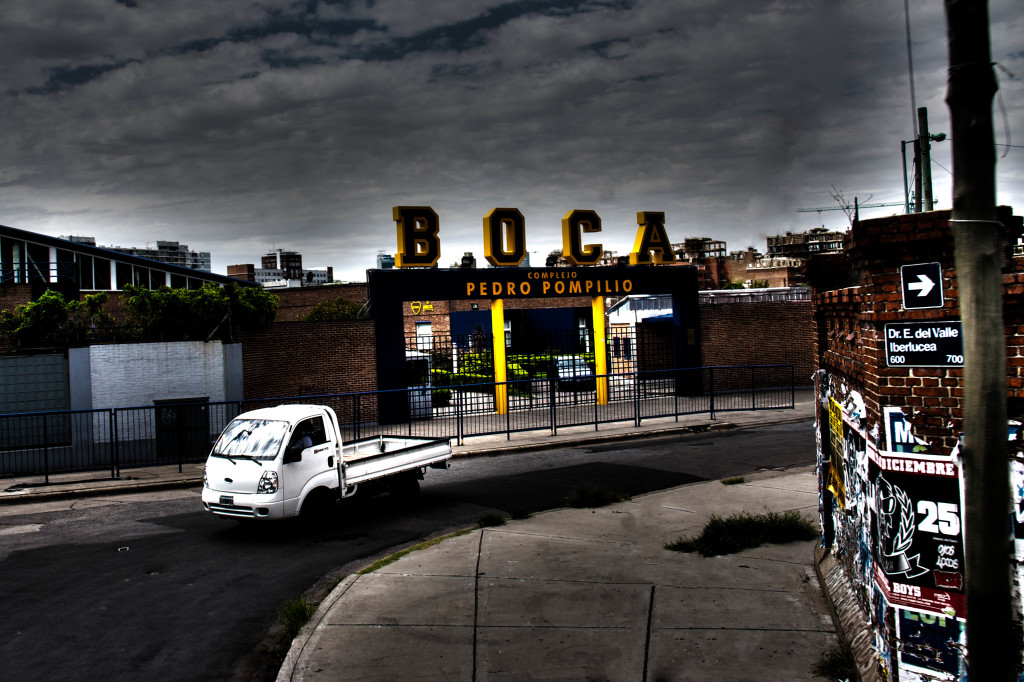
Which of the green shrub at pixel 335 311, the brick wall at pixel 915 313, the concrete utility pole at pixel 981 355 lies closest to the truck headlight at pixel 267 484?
the brick wall at pixel 915 313

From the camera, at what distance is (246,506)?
1188 cm

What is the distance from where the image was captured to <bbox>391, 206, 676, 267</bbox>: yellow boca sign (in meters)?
26.1

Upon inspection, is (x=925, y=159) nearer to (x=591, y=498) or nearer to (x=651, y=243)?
(x=591, y=498)

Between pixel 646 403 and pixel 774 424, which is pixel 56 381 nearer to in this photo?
pixel 646 403

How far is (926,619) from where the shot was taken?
570 centimetres

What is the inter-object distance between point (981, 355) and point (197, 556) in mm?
10455

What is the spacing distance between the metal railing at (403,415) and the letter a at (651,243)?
4.82 meters

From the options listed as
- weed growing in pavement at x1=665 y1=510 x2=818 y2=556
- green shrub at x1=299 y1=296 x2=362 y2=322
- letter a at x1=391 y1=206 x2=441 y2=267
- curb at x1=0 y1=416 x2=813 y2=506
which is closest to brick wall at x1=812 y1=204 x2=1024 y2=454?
weed growing in pavement at x1=665 y1=510 x2=818 y2=556

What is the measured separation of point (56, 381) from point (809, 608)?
1974 centimetres

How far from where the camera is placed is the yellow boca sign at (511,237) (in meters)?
26.1

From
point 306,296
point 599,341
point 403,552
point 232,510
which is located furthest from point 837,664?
point 306,296

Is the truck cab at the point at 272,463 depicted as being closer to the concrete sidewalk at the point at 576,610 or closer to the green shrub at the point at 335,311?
the concrete sidewalk at the point at 576,610

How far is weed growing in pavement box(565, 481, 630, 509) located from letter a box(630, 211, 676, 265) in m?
17.5

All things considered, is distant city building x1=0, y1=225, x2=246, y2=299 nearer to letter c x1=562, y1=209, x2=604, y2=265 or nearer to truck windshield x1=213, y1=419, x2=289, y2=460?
letter c x1=562, y1=209, x2=604, y2=265
